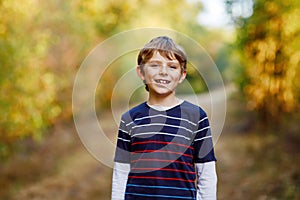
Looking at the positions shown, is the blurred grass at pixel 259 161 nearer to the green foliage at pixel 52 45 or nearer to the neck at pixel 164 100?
the green foliage at pixel 52 45

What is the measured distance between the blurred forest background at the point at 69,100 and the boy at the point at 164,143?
3.45 meters

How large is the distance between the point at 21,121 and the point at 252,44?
3.91m

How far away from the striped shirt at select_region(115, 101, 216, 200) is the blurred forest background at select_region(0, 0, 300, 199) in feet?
11.4

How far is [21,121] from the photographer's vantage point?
8.07 metres

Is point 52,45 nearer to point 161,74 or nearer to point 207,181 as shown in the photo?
point 161,74

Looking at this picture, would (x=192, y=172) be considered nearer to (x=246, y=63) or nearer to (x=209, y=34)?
(x=246, y=63)

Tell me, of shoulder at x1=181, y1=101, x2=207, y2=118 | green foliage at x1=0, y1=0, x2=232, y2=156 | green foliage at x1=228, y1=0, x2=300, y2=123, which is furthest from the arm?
green foliage at x1=228, y1=0, x2=300, y2=123

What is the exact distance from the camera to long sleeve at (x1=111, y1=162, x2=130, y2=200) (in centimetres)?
243

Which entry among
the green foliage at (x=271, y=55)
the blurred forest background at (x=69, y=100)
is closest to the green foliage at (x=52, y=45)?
the blurred forest background at (x=69, y=100)

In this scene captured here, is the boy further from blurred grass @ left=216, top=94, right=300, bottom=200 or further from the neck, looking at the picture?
blurred grass @ left=216, top=94, right=300, bottom=200

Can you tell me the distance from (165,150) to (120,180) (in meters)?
0.27

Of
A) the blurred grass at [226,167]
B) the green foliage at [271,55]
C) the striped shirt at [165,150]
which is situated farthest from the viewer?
the green foliage at [271,55]

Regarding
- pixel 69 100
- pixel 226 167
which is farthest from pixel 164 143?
pixel 69 100

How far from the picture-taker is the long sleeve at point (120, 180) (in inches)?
95.6
